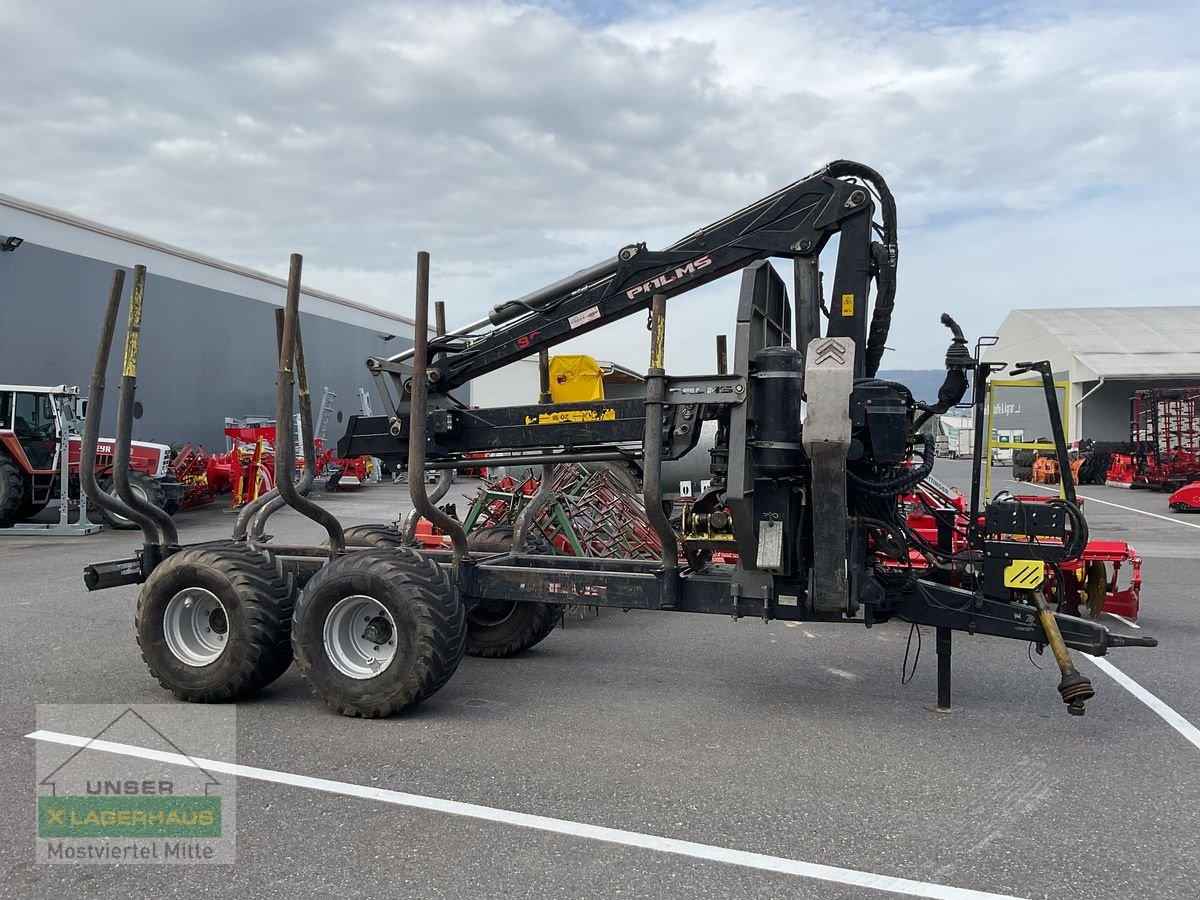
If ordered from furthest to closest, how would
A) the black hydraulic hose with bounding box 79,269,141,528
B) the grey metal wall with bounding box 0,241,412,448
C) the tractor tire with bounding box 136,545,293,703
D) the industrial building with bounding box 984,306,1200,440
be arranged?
the industrial building with bounding box 984,306,1200,440, the grey metal wall with bounding box 0,241,412,448, the black hydraulic hose with bounding box 79,269,141,528, the tractor tire with bounding box 136,545,293,703

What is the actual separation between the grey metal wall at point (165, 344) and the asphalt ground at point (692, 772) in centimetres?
1529

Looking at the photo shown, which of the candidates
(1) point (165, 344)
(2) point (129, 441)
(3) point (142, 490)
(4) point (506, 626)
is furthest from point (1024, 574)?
(1) point (165, 344)

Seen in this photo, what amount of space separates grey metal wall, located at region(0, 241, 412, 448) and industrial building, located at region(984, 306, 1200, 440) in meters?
25.7

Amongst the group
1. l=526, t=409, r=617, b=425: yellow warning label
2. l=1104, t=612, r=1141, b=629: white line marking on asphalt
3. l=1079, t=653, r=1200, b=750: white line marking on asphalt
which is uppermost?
l=526, t=409, r=617, b=425: yellow warning label

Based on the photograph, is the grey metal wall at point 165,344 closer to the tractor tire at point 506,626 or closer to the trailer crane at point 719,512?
the tractor tire at point 506,626

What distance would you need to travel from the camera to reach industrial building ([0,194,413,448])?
68.8ft

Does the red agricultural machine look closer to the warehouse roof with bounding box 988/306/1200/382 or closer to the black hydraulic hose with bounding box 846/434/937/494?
the black hydraulic hose with bounding box 846/434/937/494

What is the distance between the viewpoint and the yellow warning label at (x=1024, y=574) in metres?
5.71

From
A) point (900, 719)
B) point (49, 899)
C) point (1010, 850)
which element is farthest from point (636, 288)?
point (49, 899)

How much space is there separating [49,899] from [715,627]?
6027mm

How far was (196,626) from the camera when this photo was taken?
6.41m

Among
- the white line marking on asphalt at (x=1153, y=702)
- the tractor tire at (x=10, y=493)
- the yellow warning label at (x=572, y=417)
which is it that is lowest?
the white line marking on asphalt at (x=1153, y=702)

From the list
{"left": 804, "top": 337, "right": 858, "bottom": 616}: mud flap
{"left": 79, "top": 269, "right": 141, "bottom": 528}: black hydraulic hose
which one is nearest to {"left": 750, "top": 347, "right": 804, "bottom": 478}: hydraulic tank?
{"left": 804, "top": 337, "right": 858, "bottom": 616}: mud flap

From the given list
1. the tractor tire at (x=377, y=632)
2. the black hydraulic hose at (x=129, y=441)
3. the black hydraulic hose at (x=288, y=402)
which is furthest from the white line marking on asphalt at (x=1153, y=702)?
the black hydraulic hose at (x=129, y=441)
